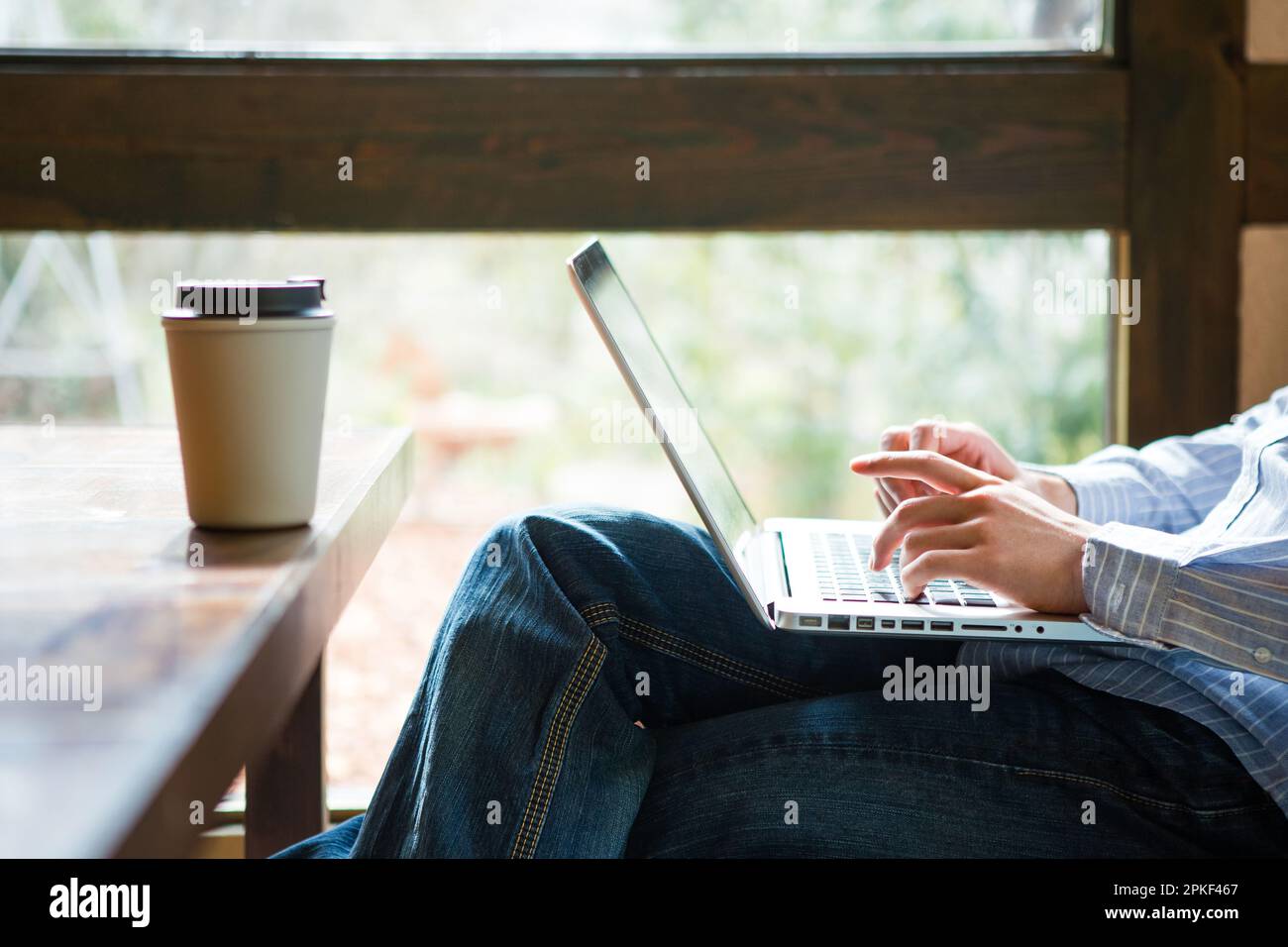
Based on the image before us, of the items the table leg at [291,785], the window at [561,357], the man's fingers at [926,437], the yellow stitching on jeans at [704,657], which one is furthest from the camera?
the window at [561,357]

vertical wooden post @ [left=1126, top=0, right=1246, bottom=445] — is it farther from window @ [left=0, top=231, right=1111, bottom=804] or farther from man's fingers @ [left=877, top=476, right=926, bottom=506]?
man's fingers @ [left=877, top=476, right=926, bottom=506]

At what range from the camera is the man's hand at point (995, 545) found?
2.74ft

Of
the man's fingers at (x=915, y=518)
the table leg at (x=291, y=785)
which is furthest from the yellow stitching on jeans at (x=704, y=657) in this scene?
the table leg at (x=291, y=785)

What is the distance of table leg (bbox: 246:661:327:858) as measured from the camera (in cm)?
124

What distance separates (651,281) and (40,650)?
129 cm

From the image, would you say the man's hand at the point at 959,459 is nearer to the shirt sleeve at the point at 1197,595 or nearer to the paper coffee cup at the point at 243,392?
the shirt sleeve at the point at 1197,595

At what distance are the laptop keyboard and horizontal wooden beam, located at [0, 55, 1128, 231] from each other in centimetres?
55

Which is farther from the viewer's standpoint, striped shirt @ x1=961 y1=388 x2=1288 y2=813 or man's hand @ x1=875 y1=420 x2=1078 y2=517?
man's hand @ x1=875 y1=420 x2=1078 y2=517

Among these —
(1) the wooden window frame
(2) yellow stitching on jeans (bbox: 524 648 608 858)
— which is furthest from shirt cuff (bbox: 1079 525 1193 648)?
(1) the wooden window frame

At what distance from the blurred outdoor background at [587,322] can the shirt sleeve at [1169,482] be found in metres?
0.43
